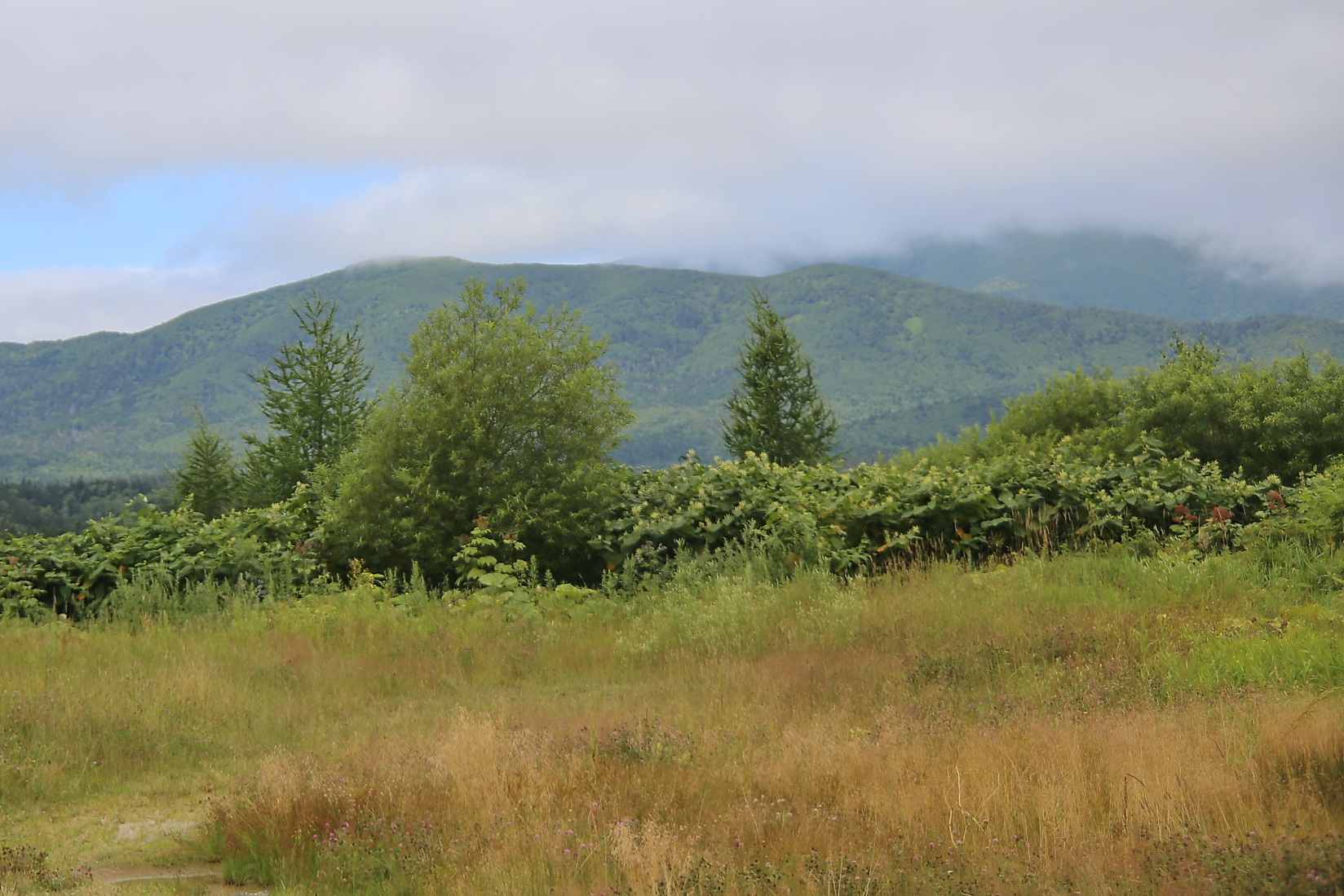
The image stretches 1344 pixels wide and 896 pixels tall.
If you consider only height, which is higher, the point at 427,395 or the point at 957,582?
the point at 427,395

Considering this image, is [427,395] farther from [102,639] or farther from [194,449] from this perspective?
[194,449]

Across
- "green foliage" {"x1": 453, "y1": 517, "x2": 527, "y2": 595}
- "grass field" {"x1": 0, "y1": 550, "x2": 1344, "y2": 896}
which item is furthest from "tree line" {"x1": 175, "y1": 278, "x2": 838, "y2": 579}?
"grass field" {"x1": 0, "y1": 550, "x2": 1344, "y2": 896}

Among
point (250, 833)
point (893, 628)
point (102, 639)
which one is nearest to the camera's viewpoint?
point (250, 833)

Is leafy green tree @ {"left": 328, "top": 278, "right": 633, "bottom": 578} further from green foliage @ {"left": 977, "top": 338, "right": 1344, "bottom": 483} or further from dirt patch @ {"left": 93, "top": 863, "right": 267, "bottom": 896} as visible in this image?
green foliage @ {"left": 977, "top": 338, "right": 1344, "bottom": 483}

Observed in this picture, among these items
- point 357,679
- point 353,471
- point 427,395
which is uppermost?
point 427,395

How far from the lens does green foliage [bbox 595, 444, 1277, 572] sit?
39.3 ft

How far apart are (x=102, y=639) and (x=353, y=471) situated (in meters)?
4.35

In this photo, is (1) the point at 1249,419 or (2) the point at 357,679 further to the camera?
(1) the point at 1249,419

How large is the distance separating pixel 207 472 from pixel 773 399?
3149 cm

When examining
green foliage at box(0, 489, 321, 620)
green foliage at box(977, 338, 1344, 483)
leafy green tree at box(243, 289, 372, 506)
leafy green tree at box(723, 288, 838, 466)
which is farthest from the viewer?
leafy green tree at box(723, 288, 838, 466)

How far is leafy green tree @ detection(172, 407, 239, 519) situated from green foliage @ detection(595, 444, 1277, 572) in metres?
42.5

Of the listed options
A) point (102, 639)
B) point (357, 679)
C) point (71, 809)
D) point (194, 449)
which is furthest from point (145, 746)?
point (194, 449)

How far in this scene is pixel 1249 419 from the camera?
80.2ft

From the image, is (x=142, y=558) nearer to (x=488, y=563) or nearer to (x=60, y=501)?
(x=488, y=563)
